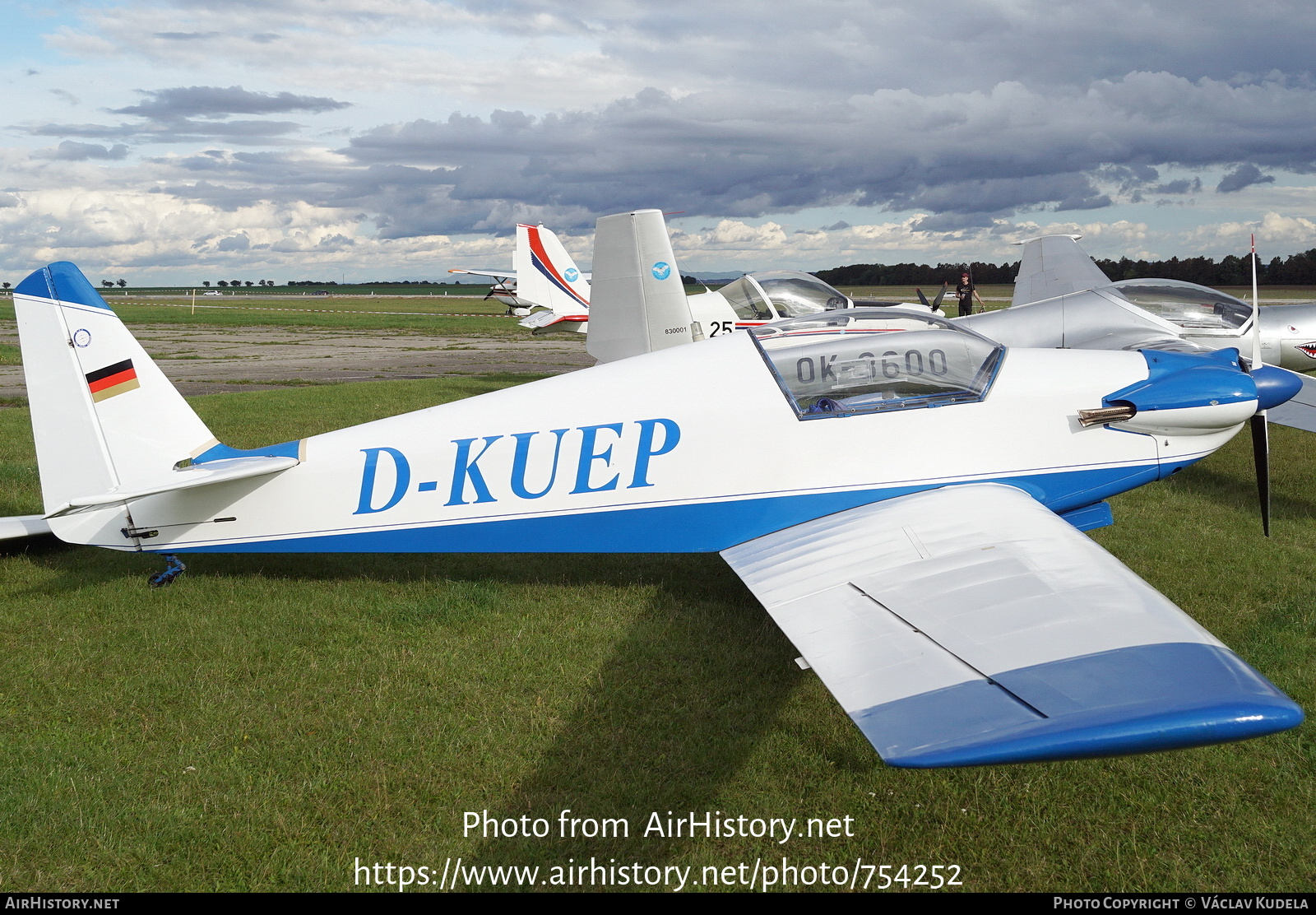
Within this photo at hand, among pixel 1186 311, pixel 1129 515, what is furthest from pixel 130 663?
pixel 1186 311

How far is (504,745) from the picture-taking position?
3854 millimetres

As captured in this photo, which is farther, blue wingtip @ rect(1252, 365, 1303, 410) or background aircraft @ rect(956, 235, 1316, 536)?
background aircraft @ rect(956, 235, 1316, 536)

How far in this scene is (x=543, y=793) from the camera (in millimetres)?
3498

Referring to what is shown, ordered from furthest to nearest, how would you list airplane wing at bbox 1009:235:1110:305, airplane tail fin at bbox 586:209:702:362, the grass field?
airplane wing at bbox 1009:235:1110:305 < airplane tail fin at bbox 586:209:702:362 < the grass field

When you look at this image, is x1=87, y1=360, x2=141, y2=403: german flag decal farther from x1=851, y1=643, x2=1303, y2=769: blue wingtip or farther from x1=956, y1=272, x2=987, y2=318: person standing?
x1=956, y1=272, x2=987, y2=318: person standing

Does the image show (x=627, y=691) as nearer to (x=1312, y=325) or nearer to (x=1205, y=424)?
(x=1205, y=424)

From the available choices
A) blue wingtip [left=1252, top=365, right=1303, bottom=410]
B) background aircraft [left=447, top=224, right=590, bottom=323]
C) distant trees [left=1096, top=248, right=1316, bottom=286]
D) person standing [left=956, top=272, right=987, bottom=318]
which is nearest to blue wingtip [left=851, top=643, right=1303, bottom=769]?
blue wingtip [left=1252, top=365, right=1303, bottom=410]

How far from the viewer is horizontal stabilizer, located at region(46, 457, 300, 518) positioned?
→ 4.60m

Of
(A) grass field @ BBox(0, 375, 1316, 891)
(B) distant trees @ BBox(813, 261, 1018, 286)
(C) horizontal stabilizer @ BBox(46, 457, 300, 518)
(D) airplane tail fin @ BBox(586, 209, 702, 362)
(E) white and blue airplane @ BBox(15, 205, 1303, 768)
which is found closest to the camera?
(A) grass field @ BBox(0, 375, 1316, 891)

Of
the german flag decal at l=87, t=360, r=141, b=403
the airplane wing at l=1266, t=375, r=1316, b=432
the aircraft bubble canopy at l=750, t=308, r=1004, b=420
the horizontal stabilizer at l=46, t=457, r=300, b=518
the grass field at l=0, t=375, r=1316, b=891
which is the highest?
the german flag decal at l=87, t=360, r=141, b=403

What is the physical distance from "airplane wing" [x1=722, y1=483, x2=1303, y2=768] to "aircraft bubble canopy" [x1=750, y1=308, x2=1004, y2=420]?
764 mm

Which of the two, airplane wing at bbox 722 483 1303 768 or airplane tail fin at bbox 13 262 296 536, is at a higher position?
→ airplane tail fin at bbox 13 262 296 536

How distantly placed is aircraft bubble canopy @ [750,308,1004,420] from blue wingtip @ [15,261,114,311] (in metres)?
4.18

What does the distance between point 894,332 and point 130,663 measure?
189 inches
